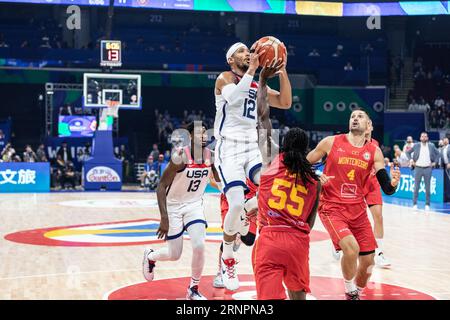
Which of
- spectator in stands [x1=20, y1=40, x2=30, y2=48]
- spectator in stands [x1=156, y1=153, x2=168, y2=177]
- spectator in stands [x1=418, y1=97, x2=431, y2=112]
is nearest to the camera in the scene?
spectator in stands [x1=156, y1=153, x2=168, y2=177]

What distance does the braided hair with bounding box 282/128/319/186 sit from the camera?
4859mm

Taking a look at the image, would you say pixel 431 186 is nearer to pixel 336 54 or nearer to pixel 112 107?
pixel 112 107

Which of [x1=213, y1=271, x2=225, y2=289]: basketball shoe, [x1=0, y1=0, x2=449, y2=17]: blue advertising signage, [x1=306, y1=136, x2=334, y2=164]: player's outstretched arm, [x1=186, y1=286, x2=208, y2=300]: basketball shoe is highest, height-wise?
[x1=0, y1=0, x2=449, y2=17]: blue advertising signage

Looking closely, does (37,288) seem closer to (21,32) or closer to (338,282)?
(338,282)

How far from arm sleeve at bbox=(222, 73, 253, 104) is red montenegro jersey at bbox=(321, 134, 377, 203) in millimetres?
1105

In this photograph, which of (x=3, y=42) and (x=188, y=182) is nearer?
(x=188, y=182)

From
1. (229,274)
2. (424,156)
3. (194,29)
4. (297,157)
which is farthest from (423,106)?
(297,157)

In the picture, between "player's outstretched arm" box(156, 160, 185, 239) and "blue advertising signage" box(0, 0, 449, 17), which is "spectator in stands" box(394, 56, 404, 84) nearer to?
"blue advertising signage" box(0, 0, 449, 17)

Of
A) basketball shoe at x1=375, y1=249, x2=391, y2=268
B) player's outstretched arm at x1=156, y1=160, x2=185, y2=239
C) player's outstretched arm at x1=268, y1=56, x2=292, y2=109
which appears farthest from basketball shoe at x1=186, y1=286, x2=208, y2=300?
basketball shoe at x1=375, y1=249, x2=391, y2=268

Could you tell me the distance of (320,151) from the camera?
6.56 metres

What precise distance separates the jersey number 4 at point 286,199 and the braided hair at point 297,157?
6 centimetres

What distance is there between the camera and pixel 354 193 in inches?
260

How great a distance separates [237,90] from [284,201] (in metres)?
1.86

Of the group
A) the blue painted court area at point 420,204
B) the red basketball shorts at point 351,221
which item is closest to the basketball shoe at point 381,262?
the red basketball shorts at point 351,221
